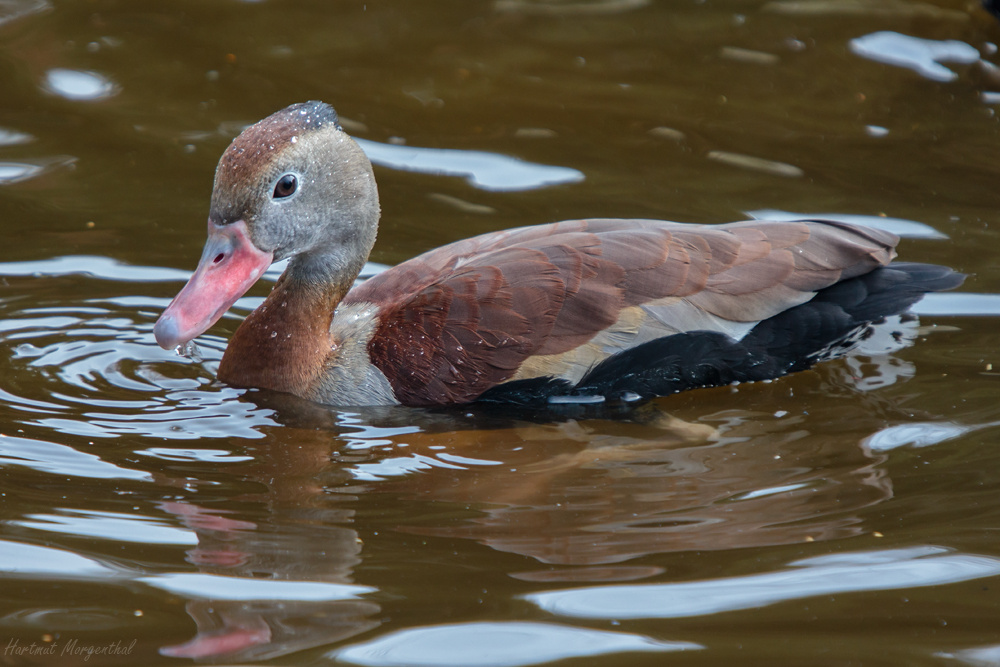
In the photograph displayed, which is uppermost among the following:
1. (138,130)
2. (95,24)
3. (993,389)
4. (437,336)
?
(95,24)

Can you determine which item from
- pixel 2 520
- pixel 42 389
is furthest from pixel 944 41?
pixel 2 520

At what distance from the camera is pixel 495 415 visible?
5074 mm

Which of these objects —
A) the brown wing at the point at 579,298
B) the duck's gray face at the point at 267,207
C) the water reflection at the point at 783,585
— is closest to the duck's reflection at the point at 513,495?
the water reflection at the point at 783,585

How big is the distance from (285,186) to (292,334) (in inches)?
26.2

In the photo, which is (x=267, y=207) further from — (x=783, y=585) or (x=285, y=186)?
(x=783, y=585)

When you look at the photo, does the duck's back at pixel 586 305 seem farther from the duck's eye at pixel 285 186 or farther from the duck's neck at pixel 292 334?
the duck's eye at pixel 285 186

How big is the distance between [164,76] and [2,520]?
5.00 m

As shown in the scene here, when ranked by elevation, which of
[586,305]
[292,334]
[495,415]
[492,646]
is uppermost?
[586,305]

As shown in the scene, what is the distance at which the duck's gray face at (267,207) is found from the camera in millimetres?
4785

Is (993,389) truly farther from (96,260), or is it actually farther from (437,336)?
(96,260)

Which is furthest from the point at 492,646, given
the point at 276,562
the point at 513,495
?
the point at 513,495

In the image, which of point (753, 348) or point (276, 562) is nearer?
point (276, 562)

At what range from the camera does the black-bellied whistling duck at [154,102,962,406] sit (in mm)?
4961

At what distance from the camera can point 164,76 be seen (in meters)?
8.24
